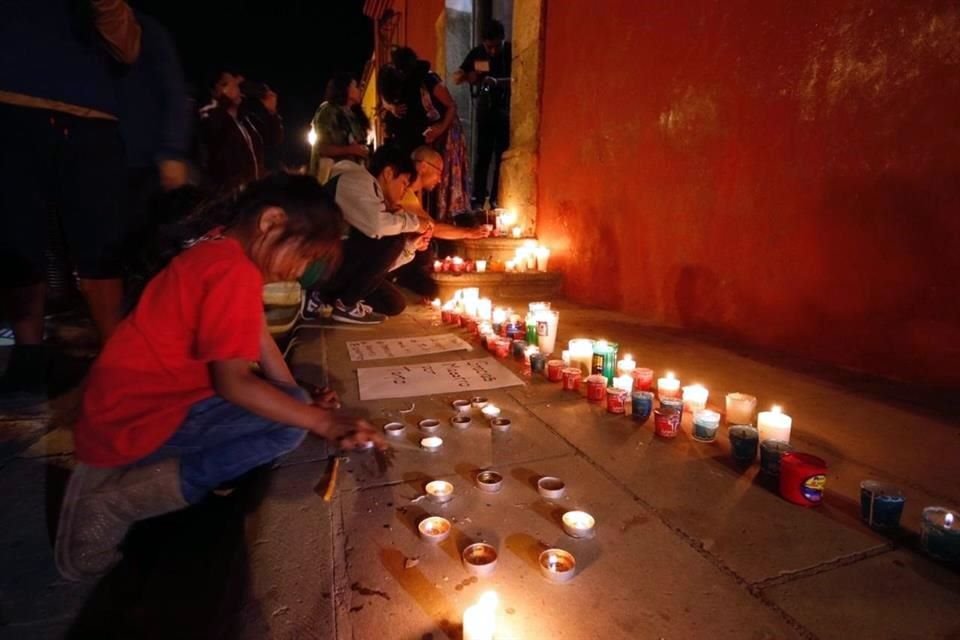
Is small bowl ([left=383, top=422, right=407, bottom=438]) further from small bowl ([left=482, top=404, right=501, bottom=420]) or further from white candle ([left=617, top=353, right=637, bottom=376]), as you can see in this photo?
white candle ([left=617, top=353, right=637, bottom=376])

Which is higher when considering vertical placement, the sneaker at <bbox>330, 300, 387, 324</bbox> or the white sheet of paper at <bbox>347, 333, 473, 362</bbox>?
the sneaker at <bbox>330, 300, 387, 324</bbox>

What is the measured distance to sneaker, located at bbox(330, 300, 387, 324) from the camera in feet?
13.4

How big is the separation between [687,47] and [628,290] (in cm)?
182

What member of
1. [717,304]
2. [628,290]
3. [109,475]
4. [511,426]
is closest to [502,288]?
[628,290]

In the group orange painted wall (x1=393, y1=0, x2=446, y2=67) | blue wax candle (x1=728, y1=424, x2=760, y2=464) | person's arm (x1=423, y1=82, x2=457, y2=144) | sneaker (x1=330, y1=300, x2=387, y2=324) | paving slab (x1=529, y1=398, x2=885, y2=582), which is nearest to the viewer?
paving slab (x1=529, y1=398, x2=885, y2=582)

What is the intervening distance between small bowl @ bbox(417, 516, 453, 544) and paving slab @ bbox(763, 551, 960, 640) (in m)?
0.79

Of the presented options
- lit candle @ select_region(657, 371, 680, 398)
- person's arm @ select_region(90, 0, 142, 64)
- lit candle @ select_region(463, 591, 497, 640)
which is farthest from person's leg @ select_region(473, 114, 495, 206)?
lit candle @ select_region(463, 591, 497, 640)

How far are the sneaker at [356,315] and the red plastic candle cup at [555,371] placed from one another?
6.08ft

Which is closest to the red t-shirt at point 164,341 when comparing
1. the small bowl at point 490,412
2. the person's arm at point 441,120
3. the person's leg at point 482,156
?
the small bowl at point 490,412

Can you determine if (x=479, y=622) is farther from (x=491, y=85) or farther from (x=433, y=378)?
(x=491, y=85)

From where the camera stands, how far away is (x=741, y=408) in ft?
6.68

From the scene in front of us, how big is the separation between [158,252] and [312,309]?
4.71 ft

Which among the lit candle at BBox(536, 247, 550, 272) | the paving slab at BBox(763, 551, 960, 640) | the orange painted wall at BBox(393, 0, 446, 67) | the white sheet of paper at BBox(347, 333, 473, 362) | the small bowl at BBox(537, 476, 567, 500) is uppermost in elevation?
the orange painted wall at BBox(393, 0, 446, 67)

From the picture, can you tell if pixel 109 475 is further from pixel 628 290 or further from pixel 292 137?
pixel 292 137
